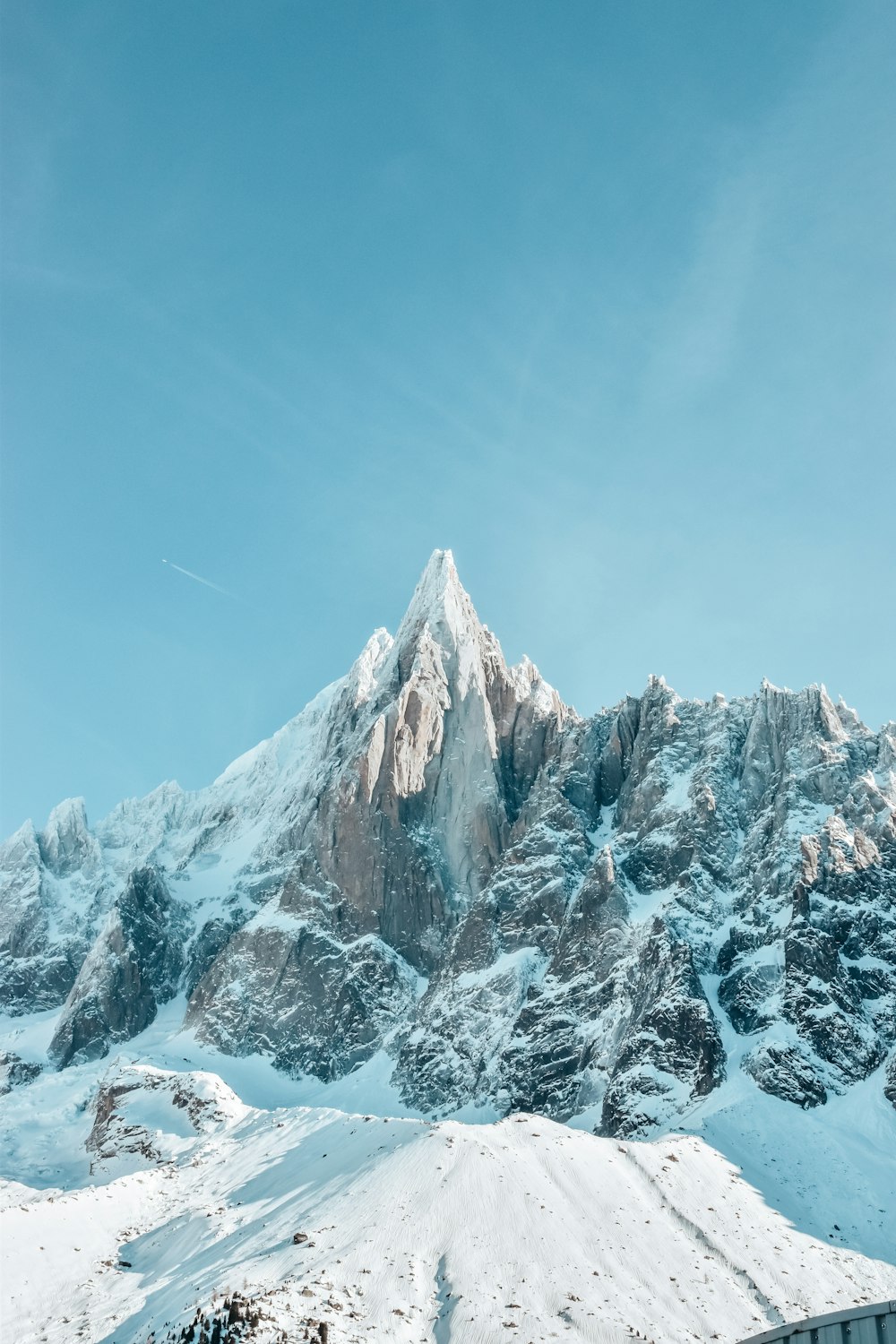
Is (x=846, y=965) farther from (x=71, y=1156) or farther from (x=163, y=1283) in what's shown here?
(x=71, y=1156)

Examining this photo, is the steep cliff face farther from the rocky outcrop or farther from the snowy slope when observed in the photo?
the snowy slope

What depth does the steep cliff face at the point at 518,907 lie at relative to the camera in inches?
3541

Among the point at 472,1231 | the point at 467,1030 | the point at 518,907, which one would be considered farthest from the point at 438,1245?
the point at 518,907

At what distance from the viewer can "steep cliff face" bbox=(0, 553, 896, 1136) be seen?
89.9 meters

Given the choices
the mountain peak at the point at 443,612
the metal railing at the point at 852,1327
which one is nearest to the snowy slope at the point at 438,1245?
the metal railing at the point at 852,1327

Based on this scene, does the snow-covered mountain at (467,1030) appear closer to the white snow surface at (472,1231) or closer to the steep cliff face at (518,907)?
the white snow surface at (472,1231)

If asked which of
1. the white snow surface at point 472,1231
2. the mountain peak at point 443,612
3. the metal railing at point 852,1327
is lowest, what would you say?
the metal railing at point 852,1327

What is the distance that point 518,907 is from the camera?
11981 centimetres

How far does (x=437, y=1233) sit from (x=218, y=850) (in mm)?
138055

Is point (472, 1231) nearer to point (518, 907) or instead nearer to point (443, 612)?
point (518, 907)

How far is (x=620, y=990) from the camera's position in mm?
98438

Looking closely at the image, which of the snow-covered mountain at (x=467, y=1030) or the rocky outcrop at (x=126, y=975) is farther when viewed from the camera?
the rocky outcrop at (x=126, y=975)

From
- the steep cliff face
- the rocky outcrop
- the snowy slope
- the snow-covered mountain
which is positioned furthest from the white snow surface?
the rocky outcrop

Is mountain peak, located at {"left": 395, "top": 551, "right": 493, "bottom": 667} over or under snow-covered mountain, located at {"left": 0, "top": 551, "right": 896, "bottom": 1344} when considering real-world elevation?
over
